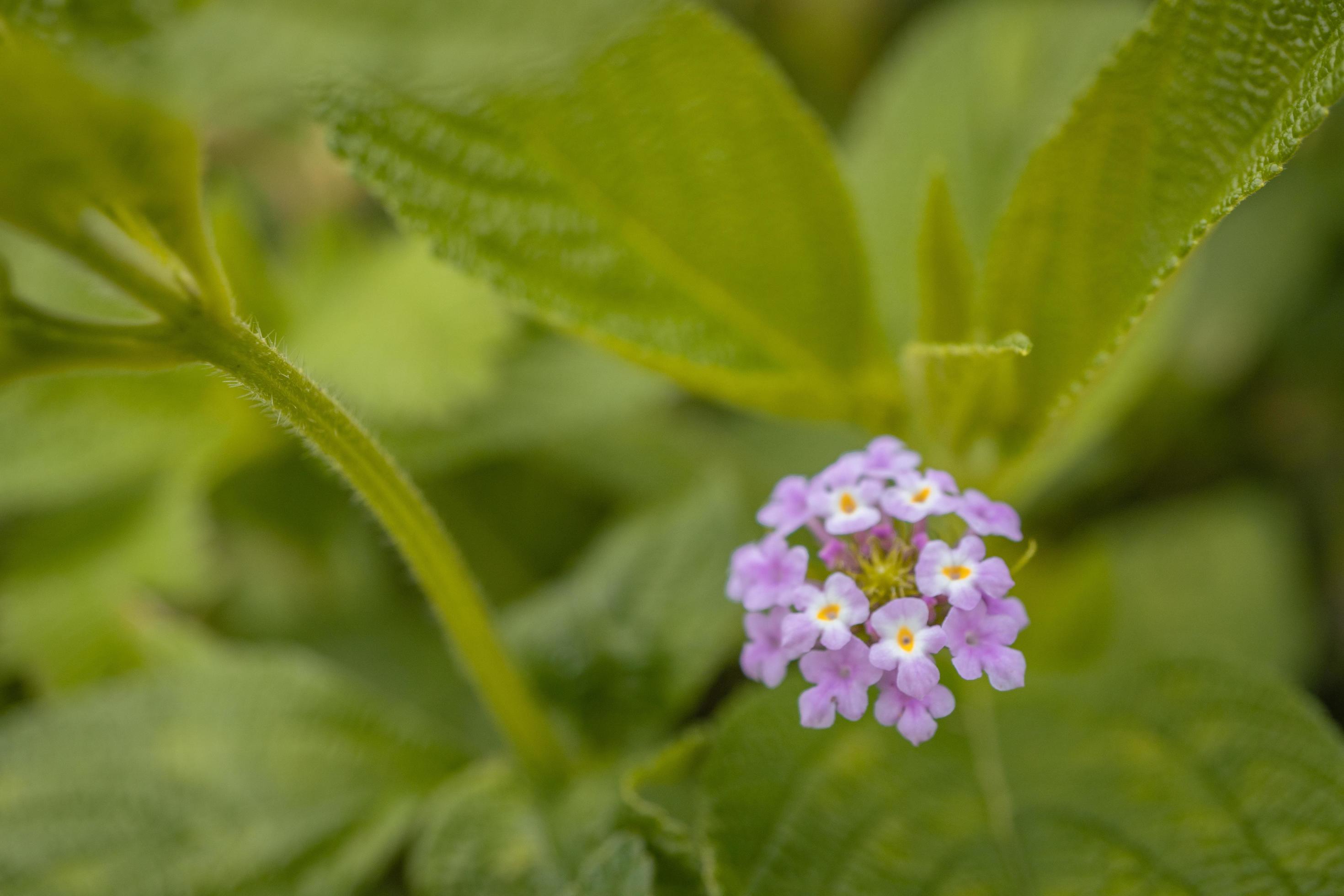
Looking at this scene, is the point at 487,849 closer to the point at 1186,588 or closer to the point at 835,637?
the point at 835,637

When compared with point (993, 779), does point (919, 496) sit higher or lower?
higher

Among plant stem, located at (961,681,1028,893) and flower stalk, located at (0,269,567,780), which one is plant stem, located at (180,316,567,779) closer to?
flower stalk, located at (0,269,567,780)

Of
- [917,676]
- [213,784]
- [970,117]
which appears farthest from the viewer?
[970,117]

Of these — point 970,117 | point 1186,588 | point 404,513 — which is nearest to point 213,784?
point 404,513

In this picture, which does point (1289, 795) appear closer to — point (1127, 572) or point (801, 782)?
point (801, 782)

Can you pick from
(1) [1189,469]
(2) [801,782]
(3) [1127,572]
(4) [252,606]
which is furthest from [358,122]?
(1) [1189,469]

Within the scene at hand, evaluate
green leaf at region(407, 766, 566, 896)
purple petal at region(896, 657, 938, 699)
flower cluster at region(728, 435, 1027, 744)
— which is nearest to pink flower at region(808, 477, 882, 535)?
flower cluster at region(728, 435, 1027, 744)
